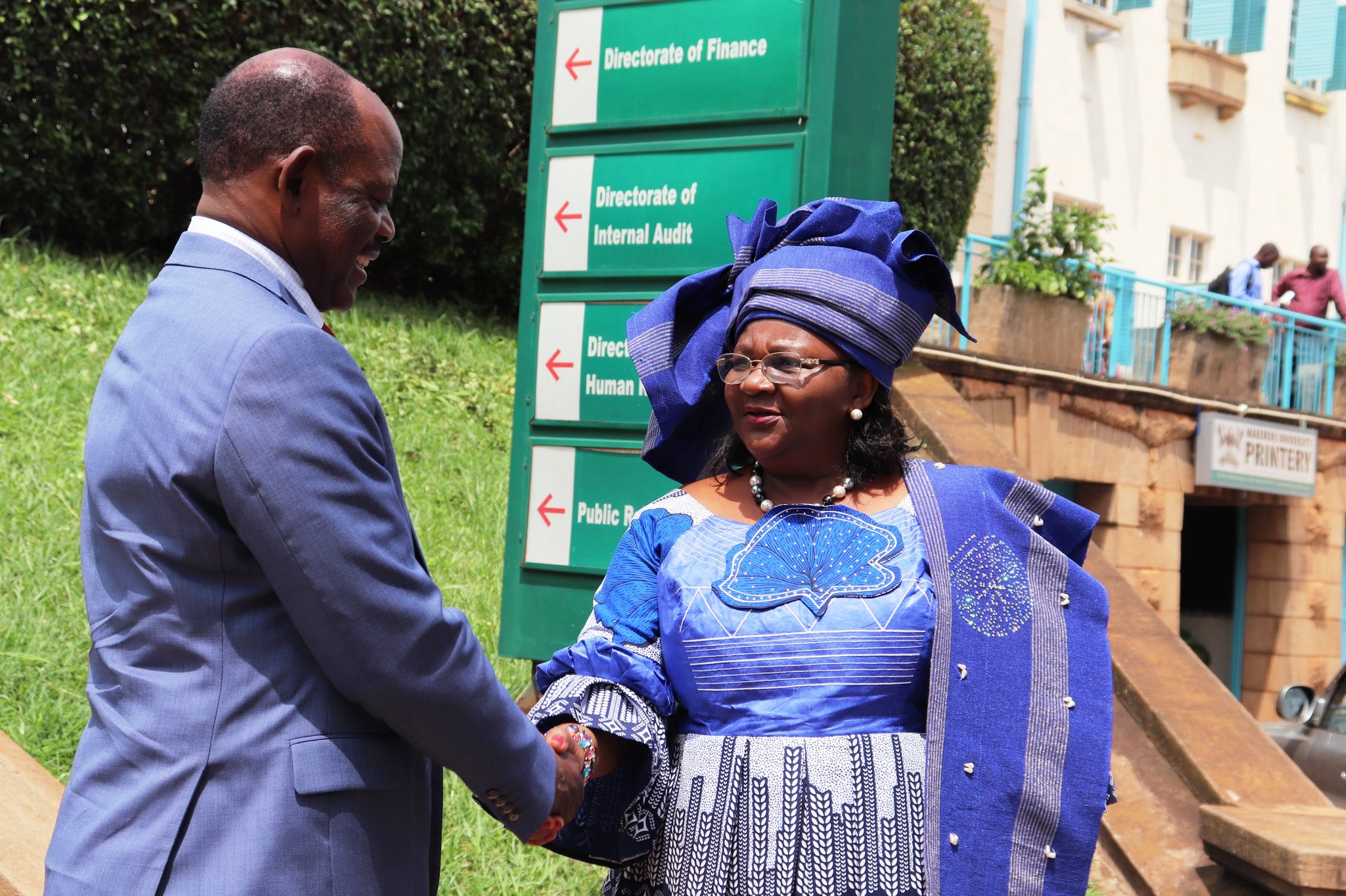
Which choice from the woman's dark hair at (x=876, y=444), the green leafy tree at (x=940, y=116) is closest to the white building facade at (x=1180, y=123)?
the green leafy tree at (x=940, y=116)

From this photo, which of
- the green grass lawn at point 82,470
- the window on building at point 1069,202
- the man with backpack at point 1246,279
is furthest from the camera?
the window on building at point 1069,202

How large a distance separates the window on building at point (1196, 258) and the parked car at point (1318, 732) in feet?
47.2

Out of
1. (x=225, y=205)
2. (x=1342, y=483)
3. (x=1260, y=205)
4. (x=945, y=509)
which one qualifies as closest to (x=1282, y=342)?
(x=1342, y=483)

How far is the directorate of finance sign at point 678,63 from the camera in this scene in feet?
15.1

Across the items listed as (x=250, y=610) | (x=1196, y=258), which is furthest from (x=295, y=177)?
(x=1196, y=258)

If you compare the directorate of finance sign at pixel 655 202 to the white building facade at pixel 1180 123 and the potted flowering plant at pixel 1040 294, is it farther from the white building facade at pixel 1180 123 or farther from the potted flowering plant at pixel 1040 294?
the white building facade at pixel 1180 123

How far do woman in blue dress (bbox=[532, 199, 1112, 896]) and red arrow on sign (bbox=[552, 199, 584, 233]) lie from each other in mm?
2324

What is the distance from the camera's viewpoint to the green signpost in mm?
4582

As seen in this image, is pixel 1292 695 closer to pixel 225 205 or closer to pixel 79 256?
pixel 225 205

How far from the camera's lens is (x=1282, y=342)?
14219mm

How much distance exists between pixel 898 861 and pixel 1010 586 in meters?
0.52

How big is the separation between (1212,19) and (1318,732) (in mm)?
15009

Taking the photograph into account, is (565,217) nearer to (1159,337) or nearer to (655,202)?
(655,202)

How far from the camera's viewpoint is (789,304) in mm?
2598
